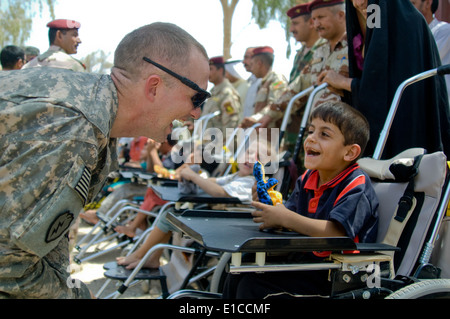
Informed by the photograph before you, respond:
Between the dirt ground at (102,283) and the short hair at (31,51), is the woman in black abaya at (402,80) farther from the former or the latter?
the short hair at (31,51)

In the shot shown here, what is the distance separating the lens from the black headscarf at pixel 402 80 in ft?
8.69

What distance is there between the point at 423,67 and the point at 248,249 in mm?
1792

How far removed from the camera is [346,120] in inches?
88.4

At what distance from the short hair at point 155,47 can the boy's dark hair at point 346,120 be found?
2.93 feet

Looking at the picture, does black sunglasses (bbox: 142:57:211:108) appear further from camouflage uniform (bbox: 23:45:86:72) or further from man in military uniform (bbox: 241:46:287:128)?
camouflage uniform (bbox: 23:45:86:72)

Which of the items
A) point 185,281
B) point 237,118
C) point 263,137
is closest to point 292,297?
point 185,281

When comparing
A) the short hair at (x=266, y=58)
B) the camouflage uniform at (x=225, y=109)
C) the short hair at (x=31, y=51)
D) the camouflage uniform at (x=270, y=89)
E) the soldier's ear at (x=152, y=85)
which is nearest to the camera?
the soldier's ear at (x=152, y=85)

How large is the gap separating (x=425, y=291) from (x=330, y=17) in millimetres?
2667

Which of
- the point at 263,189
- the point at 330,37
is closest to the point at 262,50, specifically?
the point at 330,37

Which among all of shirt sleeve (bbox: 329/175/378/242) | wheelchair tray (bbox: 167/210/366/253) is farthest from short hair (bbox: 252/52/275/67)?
shirt sleeve (bbox: 329/175/378/242)

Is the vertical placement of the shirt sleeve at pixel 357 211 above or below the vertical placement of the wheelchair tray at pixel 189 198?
above

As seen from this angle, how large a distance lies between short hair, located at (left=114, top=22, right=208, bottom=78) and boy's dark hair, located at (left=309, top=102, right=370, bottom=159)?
2.93 feet

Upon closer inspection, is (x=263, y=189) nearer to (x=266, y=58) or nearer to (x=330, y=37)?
(x=330, y=37)

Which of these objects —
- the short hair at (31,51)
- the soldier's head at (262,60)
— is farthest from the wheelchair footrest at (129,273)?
the short hair at (31,51)
